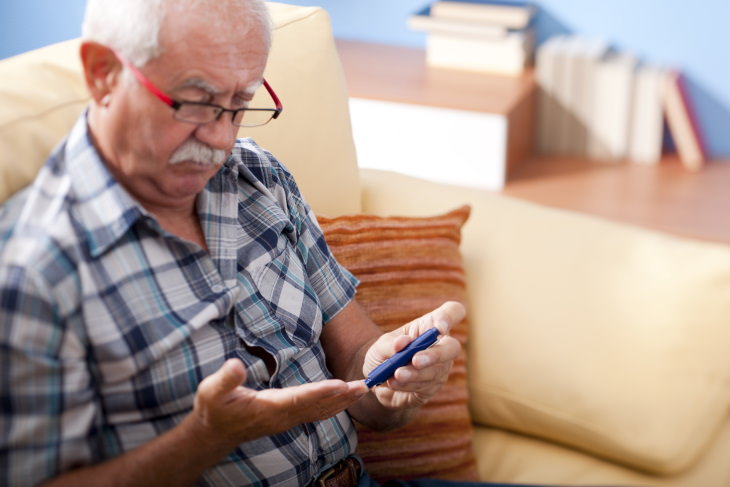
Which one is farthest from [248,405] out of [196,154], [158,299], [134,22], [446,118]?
[446,118]

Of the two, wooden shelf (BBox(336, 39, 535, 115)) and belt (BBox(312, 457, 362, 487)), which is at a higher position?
belt (BBox(312, 457, 362, 487))

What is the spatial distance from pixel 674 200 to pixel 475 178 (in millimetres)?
512

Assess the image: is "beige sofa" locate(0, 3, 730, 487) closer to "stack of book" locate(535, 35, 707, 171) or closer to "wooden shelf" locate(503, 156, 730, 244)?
"wooden shelf" locate(503, 156, 730, 244)

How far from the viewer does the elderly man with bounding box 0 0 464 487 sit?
37.0 inches

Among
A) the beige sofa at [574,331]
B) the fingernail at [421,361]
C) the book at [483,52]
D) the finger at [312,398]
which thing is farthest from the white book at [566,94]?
the finger at [312,398]

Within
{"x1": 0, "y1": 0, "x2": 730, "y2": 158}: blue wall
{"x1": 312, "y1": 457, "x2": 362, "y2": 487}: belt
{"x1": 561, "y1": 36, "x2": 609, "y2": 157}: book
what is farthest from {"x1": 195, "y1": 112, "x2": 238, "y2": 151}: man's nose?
{"x1": 561, "y1": 36, "x2": 609, "y2": 157}: book

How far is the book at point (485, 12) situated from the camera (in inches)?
107

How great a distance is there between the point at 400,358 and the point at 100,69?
17.8 inches

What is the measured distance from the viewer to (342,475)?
1.24 meters

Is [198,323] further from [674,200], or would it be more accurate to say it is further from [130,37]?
[674,200]

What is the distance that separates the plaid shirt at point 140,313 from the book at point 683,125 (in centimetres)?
171

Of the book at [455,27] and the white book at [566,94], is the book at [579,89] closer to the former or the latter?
the white book at [566,94]

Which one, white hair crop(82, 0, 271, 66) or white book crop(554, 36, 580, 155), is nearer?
white hair crop(82, 0, 271, 66)

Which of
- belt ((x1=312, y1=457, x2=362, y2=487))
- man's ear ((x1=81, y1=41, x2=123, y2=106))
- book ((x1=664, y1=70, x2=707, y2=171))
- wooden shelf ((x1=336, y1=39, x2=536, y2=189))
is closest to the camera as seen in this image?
man's ear ((x1=81, y1=41, x2=123, y2=106))
